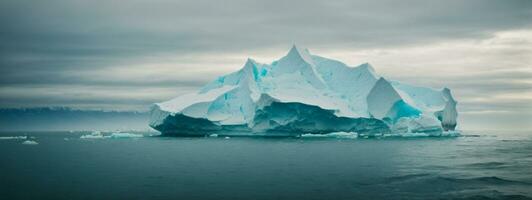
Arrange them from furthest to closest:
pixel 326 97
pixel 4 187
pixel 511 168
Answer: pixel 326 97, pixel 511 168, pixel 4 187

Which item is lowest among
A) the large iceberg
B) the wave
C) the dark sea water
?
the dark sea water

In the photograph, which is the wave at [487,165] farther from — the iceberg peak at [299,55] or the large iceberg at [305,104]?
the iceberg peak at [299,55]

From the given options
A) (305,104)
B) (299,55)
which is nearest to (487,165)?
(305,104)

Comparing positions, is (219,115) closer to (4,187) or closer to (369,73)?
(369,73)

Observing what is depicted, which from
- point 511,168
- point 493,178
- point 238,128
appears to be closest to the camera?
point 493,178

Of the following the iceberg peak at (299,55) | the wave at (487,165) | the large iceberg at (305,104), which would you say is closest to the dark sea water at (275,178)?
the wave at (487,165)

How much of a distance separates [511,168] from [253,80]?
27952 millimetres

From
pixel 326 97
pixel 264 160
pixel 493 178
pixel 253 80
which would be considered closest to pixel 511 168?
pixel 493 178

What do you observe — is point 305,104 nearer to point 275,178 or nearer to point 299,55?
point 299,55

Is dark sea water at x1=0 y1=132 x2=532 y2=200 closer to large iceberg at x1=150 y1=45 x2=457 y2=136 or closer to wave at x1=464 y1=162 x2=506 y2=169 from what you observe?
wave at x1=464 y1=162 x2=506 y2=169

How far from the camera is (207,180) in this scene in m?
19.6

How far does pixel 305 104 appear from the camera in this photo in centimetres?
4228

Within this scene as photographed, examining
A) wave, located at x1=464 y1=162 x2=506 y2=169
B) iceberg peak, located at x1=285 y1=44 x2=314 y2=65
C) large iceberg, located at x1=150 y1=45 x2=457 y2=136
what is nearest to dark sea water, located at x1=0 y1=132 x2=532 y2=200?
wave, located at x1=464 y1=162 x2=506 y2=169

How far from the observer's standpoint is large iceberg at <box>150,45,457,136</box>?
44031mm
